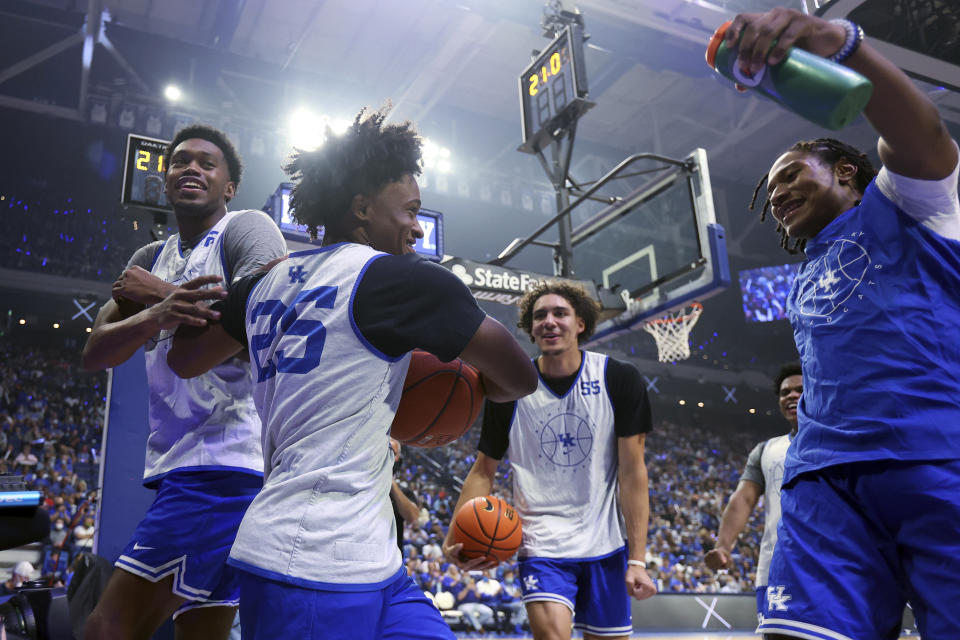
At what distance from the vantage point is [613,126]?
64.4 feet

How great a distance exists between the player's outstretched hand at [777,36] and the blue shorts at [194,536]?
1.94 m

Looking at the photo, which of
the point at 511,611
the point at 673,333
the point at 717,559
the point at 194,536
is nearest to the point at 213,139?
the point at 194,536

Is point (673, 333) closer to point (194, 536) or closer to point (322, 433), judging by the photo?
point (194, 536)

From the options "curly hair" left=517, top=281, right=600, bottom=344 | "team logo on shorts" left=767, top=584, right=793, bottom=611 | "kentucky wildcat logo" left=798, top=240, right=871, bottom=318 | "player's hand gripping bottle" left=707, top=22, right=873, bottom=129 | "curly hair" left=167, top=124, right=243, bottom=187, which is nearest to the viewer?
"player's hand gripping bottle" left=707, top=22, right=873, bottom=129

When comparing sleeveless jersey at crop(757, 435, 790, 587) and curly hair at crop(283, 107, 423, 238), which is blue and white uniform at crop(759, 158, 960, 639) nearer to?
curly hair at crop(283, 107, 423, 238)

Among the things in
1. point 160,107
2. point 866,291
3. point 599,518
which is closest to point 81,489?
point 160,107

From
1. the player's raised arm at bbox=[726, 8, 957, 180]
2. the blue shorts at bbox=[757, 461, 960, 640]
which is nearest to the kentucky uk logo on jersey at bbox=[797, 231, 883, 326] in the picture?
the player's raised arm at bbox=[726, 8, 957, 180]

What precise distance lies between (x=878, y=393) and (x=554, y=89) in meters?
7.67

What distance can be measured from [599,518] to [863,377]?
1719mm

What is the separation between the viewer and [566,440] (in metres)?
3.60

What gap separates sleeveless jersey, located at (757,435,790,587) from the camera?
471 centimetres

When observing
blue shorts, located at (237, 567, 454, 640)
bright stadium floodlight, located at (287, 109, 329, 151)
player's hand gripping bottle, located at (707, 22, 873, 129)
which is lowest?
blue shorts, located at (237, 567, 454, 640)

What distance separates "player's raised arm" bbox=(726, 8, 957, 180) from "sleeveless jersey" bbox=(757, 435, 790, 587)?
3116mm

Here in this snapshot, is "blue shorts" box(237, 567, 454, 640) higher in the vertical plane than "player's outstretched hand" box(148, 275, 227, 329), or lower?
lower
